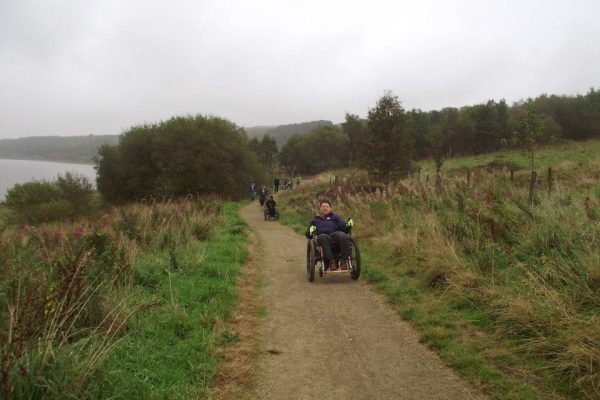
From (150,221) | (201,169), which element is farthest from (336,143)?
(150,221)

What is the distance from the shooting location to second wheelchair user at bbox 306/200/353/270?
23.7 ft

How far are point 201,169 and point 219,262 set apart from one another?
28721mm

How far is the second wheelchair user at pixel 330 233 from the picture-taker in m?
7.22

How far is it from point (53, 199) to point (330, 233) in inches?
1391

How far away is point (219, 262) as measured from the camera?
7941 mm

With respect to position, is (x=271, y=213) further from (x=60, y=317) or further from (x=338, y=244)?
(x=60, y=317)

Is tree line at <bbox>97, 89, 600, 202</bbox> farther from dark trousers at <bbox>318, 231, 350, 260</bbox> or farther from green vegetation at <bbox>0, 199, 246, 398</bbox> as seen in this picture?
green vegetation at <bbox>0, 199, 246, 398</bbox>

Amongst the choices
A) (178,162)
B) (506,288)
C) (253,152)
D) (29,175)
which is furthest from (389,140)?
(29,175)

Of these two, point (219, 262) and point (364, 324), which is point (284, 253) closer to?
point (219, 262)

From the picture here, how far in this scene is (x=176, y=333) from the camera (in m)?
4.54

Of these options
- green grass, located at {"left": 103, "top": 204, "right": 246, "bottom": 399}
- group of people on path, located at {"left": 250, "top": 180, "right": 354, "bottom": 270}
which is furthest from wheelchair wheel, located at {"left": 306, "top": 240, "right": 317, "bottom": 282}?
green grass, located at {"left": 103, "top": 204, "right": 246, "bottom": 399}

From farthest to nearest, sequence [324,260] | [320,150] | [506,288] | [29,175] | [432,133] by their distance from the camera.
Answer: [29,175]
[320,150]
[432,133]
[324,260]
[506,288]

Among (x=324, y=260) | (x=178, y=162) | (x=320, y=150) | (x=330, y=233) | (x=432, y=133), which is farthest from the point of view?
(x=320, y=150)

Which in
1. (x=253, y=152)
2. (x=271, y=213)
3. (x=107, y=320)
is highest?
(x=253, y=152)
